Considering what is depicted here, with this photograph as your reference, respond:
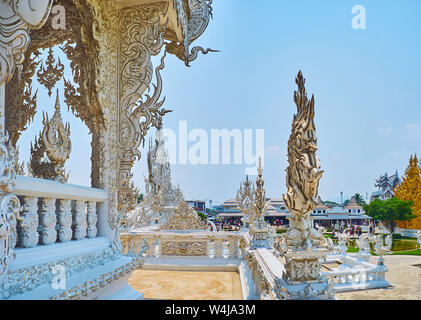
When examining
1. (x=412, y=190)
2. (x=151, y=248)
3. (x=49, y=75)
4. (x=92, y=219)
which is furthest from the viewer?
(x=412, y=190)

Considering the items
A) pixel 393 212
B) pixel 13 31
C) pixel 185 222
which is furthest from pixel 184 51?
pixel 393 212

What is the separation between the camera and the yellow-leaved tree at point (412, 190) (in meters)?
29.5

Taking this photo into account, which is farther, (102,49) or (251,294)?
(251,294)

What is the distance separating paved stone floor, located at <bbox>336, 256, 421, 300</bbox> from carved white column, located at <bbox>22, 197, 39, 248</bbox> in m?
7.47

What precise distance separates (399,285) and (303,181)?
9.56 meters

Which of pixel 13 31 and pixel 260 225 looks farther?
pixel 260 225

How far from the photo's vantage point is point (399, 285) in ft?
33.5

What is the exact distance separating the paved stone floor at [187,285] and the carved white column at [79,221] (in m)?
2.88

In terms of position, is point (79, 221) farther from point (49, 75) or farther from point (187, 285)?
point (187, 285)
